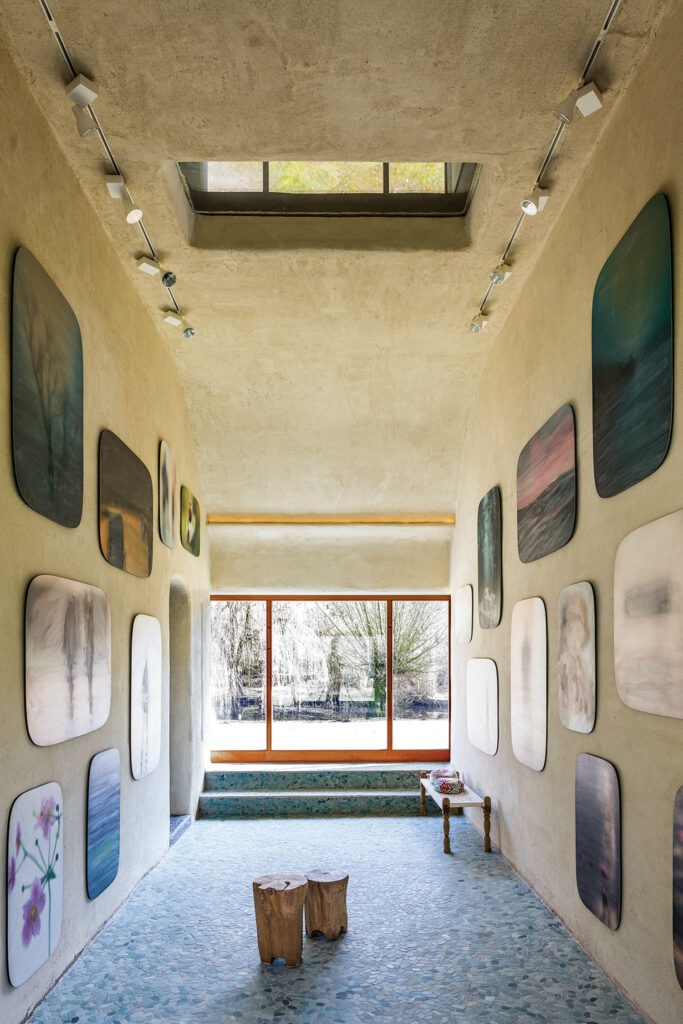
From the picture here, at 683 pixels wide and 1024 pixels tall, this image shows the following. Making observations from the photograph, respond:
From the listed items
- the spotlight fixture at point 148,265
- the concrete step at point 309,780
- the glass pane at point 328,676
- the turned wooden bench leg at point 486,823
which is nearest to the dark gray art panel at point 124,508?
the spotlight fixture at point 148,265

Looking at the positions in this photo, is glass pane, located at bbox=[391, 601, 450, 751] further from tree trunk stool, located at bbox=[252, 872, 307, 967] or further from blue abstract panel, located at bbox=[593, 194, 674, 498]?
blue abstract panel, located at bbox=[593, 194, 674, 498]

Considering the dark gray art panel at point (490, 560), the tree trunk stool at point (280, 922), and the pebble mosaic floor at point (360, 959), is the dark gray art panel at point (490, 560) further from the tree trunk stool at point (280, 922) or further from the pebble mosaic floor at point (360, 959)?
the tree trunk stool at point (280, 922)

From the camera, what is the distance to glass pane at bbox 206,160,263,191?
19.5 ft

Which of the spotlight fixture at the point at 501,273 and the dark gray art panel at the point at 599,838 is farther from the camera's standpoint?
the spotlight fixture at the point at 501,273

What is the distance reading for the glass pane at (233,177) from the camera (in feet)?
19.5

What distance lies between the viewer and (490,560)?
735cm

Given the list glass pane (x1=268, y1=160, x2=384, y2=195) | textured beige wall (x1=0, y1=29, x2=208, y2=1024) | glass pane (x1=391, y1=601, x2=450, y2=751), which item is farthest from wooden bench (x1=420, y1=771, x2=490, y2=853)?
glass pane (x1=268, y1=160, x2=384, y2=195)

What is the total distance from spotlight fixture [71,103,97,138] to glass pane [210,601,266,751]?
675 centimetres

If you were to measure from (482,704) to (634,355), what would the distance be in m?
4.47

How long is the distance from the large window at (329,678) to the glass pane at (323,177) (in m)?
5.37

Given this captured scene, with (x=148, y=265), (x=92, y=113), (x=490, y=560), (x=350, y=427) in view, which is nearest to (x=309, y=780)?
(x=490, y=560)

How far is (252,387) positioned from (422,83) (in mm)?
4107

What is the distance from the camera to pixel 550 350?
18.0 ft

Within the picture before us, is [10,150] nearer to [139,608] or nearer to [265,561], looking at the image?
[139,608]
